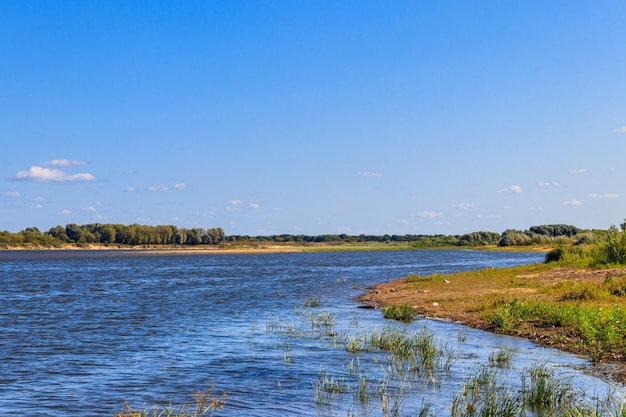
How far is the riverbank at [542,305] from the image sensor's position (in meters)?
21.5

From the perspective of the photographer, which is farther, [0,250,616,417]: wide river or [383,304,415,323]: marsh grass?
[383,304,415,323]: marsh grass

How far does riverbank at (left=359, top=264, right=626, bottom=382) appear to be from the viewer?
2145 cm

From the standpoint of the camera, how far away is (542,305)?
27438 millimetres

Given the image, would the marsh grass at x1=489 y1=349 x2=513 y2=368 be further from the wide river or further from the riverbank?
the riverbank

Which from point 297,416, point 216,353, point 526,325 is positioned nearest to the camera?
point 297,416

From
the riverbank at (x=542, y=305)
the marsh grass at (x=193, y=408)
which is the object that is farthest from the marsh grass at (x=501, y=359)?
the marsh grass at (x=193, y=408)

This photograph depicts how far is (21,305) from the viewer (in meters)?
40.2

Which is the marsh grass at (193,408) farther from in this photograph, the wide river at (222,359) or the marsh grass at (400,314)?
the marsh grass at (400,314)

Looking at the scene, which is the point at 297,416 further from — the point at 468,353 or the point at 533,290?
the point at 533,290

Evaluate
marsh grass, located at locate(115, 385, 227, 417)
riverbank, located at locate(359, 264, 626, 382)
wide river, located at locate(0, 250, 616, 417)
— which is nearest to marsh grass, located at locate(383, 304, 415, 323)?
wide river, located at locate(0, 250, 616, 417)

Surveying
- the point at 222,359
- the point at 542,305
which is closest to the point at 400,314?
the point at 542,305

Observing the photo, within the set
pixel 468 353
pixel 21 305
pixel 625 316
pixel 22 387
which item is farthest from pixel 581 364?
pixel 21 305

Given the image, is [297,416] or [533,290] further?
[533,290]

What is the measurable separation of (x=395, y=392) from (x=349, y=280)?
152 ft
